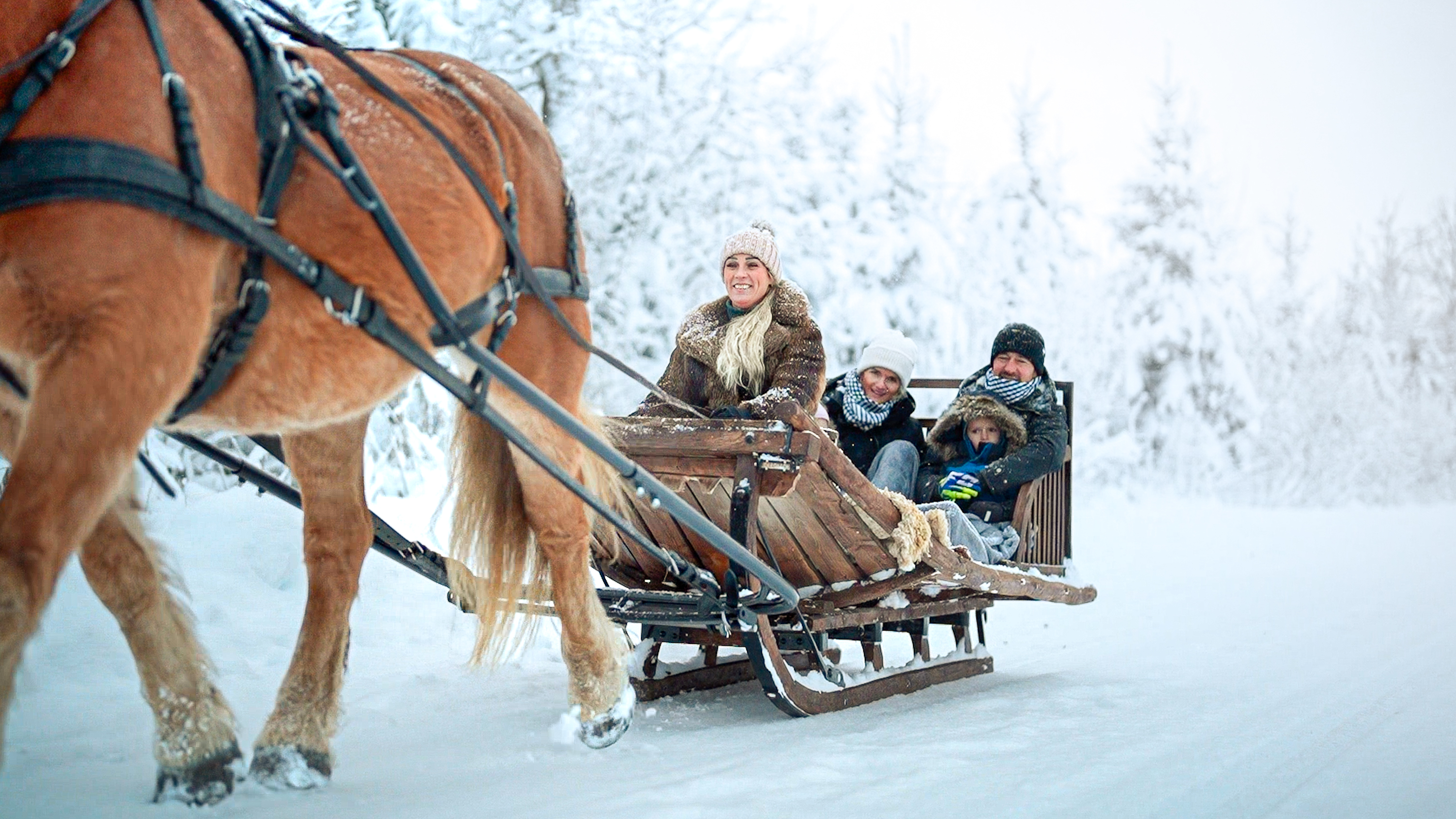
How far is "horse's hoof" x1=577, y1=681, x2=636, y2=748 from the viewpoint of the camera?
303cm

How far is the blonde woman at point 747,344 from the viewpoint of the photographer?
410 centimetres

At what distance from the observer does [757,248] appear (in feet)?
14.2

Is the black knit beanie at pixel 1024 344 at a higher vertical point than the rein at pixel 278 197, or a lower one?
lower

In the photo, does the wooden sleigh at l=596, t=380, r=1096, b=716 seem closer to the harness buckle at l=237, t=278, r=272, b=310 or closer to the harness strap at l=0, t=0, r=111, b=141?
the harness buckle at l=237, t=278, r=272, b=310

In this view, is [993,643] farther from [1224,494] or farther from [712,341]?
[1224,494]

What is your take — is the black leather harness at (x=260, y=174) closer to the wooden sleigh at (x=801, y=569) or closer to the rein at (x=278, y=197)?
the rein at (x=278, y=197)

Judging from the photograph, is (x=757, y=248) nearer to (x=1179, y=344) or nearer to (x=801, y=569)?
(x=801, y=569)

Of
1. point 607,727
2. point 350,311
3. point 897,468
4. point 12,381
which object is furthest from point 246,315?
point 897,468

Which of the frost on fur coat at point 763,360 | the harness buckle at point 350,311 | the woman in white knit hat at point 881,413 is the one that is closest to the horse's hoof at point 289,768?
the harness buckle at point 350,311

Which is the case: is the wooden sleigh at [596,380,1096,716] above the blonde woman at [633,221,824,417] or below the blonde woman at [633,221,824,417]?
below

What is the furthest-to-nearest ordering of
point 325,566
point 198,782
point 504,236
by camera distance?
point 325,566
point 504,236
point 198,782

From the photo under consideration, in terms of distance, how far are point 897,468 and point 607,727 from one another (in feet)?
7.08

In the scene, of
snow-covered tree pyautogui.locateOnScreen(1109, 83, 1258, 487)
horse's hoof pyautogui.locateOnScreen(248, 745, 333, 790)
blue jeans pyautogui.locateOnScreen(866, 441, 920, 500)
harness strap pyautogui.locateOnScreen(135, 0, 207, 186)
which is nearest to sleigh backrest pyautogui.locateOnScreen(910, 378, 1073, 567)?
Result: blue jeans pyautogui.locateOnScreen(866, 441, 920, 500)

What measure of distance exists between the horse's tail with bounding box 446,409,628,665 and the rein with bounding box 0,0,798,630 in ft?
1.33
